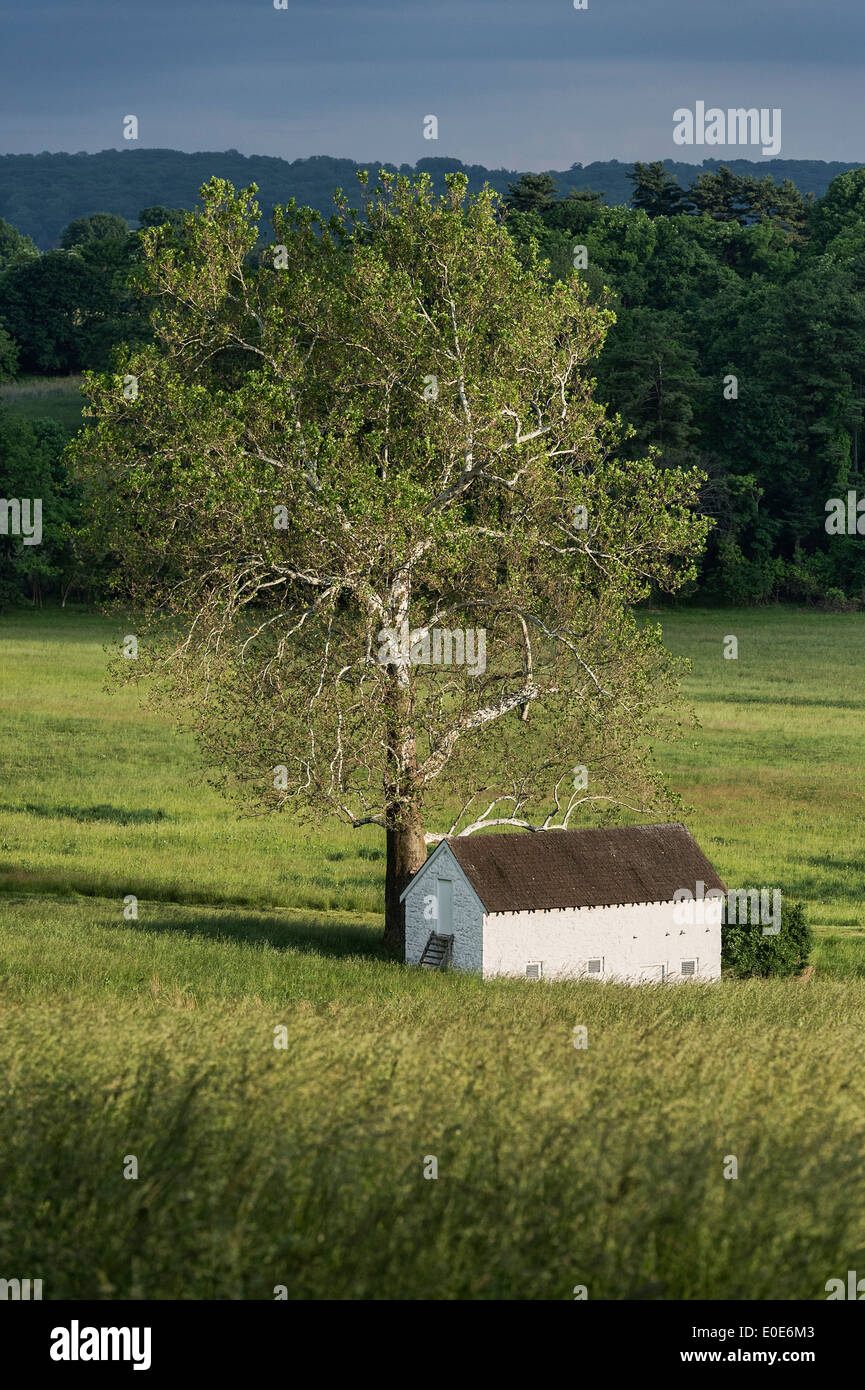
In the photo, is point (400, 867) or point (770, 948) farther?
point (400, 867)

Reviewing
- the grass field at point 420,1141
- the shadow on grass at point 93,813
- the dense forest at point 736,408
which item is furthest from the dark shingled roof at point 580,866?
the dense forest at point 736,408

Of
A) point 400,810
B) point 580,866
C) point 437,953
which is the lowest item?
point 437,953

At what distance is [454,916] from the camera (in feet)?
95.5

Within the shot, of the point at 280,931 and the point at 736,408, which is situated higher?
the point at 736,408

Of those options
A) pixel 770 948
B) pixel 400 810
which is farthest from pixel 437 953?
pixel 770 948

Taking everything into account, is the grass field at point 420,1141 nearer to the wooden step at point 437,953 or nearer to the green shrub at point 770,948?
the wooden step at point 437,953

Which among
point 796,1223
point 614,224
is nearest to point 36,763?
point 796,1223

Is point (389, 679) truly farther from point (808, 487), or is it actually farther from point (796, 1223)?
point (808, 487)

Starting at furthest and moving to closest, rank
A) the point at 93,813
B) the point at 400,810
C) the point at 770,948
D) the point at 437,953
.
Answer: the point at 93,813 → the point at 770,948 → the point at 400,810 → the point at 437,953

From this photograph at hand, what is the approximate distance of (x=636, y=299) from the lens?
477 ft

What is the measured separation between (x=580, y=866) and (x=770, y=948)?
4.91 m

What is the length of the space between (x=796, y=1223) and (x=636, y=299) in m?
144

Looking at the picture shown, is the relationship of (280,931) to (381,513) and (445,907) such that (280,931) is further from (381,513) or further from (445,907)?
(381,513)

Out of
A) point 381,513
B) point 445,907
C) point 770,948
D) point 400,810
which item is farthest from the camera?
point 770,948
